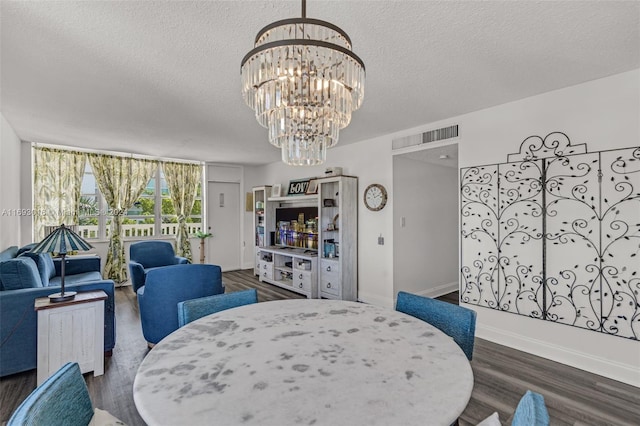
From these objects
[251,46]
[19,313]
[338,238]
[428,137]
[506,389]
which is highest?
[251,46]

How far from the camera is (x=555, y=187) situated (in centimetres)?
295

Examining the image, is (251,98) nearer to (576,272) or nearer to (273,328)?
(273,328)

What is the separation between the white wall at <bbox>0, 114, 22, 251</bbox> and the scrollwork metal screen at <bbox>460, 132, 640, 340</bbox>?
548 centimetres

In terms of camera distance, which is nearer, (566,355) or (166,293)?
(566,355)

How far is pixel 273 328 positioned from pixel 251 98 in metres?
1.21

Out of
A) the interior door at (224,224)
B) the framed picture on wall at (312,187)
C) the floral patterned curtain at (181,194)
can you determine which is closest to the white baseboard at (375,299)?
the framed picture on wall at (312,187)

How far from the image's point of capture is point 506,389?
2400mm

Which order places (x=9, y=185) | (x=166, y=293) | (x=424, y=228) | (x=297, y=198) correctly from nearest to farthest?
(x=166, y=293) → (x=9, y=185) → (x=424, y=228) → (x=297, y=198)

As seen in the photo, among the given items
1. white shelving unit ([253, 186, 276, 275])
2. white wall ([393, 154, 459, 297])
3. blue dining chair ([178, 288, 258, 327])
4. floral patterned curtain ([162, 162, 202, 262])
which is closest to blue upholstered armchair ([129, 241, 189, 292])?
floral patterned curtain ([162, 162, 202, 262])

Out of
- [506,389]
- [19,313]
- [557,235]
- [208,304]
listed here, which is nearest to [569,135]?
[557,235]

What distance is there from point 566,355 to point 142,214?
6867mm

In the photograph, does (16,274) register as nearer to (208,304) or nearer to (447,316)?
(208,304)

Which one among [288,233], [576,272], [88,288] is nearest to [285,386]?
[88,288]

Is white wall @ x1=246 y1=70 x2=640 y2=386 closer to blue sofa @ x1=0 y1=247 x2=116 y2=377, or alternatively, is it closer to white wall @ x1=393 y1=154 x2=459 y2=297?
white wall @ x1=393 y1=154 x2=459 y2=297
